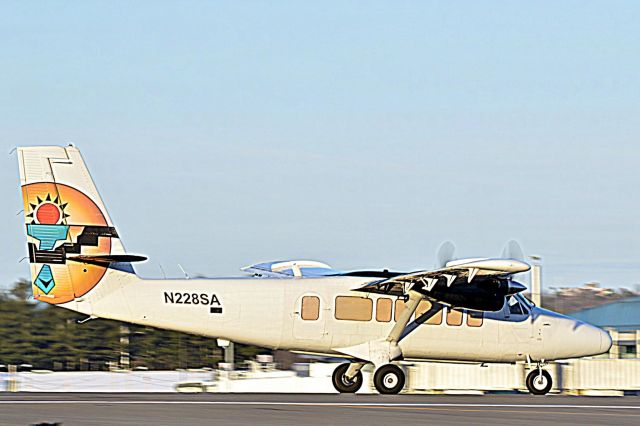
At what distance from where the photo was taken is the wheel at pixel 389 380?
27875 mm

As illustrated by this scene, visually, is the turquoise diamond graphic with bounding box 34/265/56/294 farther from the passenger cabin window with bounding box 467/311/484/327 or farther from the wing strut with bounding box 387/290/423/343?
the passenger cabin window with bounding box 467/311/484/327

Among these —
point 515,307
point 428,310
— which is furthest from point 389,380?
point 515,307

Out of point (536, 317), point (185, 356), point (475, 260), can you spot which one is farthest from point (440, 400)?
point (185, 356)

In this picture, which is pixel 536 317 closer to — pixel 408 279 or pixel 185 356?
pixel 408 279

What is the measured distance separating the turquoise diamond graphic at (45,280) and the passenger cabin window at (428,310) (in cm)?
936

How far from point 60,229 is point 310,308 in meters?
6.62

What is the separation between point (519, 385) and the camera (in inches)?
1443

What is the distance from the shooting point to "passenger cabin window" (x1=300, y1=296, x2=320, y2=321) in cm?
2823

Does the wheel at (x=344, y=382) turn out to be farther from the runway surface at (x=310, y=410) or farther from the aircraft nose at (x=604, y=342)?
the aircraft nose at (x=604, y=342)

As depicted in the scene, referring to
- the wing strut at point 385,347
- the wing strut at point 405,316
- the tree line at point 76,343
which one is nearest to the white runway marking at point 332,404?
the wing strut at point 385,347

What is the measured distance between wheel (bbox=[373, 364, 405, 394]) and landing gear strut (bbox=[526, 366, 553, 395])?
12.6 feet

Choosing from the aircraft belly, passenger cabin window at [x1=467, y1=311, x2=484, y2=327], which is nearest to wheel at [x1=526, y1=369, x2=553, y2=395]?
the aircraft belly

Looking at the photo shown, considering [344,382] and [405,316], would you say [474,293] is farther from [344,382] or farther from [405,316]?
[344,382]

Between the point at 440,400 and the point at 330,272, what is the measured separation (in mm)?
7796
